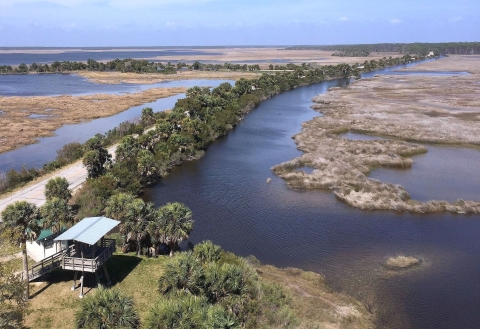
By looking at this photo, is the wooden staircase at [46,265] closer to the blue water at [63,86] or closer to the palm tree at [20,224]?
the palm tree at [20,224]

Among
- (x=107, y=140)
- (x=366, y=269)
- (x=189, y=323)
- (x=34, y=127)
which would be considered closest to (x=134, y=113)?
(x=34, y=127)

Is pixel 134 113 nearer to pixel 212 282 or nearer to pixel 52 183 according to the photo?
pixel 52 183

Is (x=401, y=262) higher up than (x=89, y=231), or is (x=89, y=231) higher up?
(x=89, y=231)

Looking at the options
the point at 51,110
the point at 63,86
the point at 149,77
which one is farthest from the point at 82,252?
the point at 149,77

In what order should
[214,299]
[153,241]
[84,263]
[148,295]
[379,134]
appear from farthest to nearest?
[379,134], [153,241], [148,295], [84,263], [214,299]

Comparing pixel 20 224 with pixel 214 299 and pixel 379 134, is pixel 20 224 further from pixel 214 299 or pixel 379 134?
pixel 379 134

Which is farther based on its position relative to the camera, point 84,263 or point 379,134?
point 379,134

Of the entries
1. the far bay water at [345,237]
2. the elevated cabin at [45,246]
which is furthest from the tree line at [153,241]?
the far bay water at [345,237]
